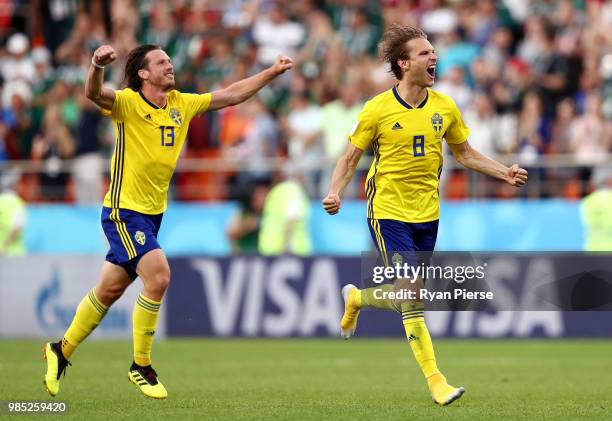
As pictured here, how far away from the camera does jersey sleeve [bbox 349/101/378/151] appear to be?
9.89m

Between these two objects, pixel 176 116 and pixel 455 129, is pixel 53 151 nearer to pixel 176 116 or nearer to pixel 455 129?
pixel 176 116

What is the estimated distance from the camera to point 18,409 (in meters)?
9.52

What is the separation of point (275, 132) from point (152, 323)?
34.6ft

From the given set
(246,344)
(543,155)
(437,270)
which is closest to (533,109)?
(543,155)

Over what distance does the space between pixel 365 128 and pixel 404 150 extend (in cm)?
34

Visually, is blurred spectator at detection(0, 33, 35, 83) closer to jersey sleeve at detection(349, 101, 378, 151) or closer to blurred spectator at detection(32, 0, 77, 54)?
blurred spectator at detection(32, 0, 77, 54)

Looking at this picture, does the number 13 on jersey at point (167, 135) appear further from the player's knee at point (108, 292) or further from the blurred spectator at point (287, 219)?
the blurred spectator at point (287, 219)

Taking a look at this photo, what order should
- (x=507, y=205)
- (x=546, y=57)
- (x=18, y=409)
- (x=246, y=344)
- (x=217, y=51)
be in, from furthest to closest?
(x=217, y=51)
(x=546, y=57)
(x=507, y=205)
(x=246, y=344)
(x=18, y=409)

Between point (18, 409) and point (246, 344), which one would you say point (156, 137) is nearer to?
point (18, 409)

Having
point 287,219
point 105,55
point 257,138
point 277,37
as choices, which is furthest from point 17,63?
point 105,55

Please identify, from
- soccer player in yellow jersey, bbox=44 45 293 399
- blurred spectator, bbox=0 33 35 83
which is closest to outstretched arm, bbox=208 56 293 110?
soccer player in yellow jersey, bbox=44 45 293 399

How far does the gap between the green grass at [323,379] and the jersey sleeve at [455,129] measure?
205 centimetres

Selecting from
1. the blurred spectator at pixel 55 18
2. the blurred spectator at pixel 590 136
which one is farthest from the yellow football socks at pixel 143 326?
the blurred spectator at pixel 55 18

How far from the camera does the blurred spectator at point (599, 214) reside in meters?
17.7
